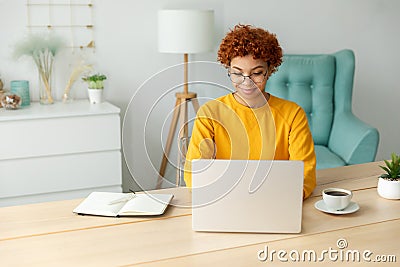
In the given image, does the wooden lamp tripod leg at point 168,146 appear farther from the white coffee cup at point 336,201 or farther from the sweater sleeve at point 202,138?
the white coffee cup at point 336,201

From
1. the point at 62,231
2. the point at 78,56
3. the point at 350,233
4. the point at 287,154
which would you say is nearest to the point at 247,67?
the point at 287,154

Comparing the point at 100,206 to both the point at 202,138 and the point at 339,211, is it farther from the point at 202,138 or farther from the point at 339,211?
the point at 339,211

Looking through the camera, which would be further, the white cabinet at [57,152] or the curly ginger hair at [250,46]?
the white cabinet at [57,152]

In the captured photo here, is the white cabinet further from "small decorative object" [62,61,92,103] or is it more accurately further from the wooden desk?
the wooden desk

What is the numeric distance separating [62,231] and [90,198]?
256mm

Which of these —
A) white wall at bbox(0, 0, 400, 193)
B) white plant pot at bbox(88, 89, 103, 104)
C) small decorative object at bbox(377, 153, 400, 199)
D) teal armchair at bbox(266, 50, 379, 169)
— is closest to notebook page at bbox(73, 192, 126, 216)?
small decorative object at bbox(377, 153, 400, 199)

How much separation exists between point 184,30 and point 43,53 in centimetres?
85

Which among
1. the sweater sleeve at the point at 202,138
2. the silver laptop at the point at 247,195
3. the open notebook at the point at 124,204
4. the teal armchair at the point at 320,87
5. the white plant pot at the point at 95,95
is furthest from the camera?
the teal armchair at the point at 320,87

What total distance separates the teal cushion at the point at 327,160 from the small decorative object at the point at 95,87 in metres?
1.35

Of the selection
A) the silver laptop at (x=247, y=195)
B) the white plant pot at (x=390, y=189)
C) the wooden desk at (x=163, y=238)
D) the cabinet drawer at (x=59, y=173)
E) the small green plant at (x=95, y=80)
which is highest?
the small green plant at (x=95, y=80)

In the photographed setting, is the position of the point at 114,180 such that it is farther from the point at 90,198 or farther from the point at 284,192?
the point at 284,192

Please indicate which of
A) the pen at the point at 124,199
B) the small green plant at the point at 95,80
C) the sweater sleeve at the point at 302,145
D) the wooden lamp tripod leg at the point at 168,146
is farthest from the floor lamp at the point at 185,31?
the pen at the point at 124,199

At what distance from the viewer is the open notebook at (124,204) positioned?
1.64 meters

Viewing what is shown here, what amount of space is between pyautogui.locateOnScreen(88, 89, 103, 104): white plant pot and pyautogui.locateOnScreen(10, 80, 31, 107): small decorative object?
36 cm
